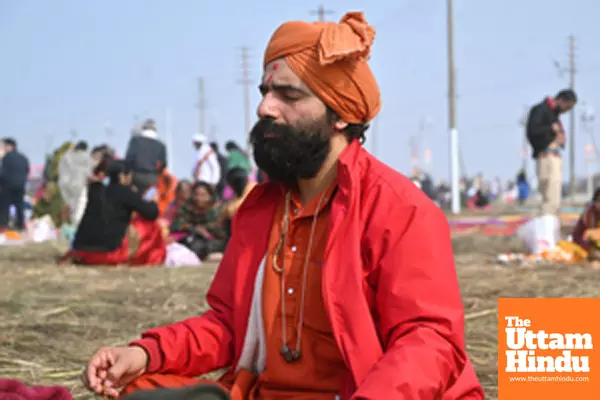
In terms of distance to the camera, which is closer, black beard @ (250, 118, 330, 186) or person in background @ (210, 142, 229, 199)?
black beard @ (250, 118, 330, 186)

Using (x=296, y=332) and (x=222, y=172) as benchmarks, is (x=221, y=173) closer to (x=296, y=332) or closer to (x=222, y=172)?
(x=222, y=172)

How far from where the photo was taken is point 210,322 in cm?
275

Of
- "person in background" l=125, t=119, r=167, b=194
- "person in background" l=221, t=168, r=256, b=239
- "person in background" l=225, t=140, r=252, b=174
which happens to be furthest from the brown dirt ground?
"person in background" l=225, t=140, r=252, b=174

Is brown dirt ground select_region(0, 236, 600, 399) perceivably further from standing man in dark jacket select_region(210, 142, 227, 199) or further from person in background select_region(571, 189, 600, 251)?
standing man in dark jacket select_region(210, 142, 227, 199)

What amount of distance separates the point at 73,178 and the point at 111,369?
40.5 ft

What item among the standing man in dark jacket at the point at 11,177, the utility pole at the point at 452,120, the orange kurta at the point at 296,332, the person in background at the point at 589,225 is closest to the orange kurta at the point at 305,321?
the orange kurta at the point at 296,332

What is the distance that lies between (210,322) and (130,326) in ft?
8.91

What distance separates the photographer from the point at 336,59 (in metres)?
2.47

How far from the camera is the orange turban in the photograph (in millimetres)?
2490

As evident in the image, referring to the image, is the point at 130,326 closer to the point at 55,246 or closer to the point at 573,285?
the point at 573,285

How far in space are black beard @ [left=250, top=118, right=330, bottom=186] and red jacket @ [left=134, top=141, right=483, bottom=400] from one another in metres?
0.11

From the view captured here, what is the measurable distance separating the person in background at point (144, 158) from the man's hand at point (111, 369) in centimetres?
1061

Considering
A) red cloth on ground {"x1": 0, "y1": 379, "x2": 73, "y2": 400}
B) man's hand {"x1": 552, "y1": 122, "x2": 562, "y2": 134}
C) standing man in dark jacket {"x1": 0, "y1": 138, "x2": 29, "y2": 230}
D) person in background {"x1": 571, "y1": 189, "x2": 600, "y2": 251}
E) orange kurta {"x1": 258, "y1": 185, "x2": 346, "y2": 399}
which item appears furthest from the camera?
standing man in dark jacket {"x1": 0, "y1": 138, "x2": 29, "y2": 230}

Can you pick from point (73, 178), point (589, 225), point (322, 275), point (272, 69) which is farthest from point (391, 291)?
point (73, 178)
